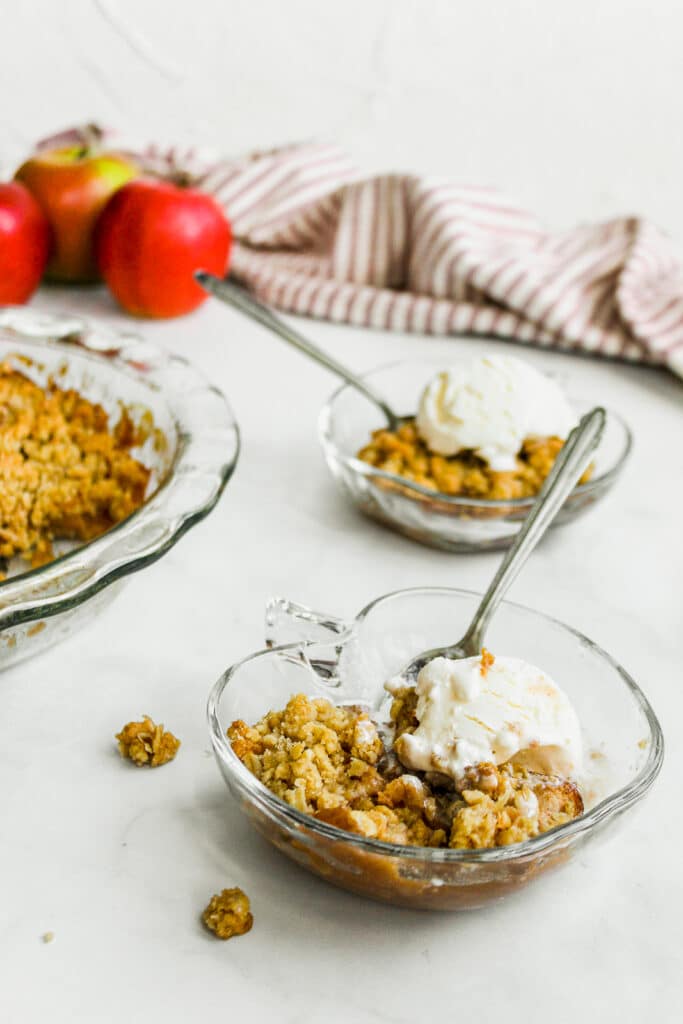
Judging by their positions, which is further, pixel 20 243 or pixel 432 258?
pixel 432 258

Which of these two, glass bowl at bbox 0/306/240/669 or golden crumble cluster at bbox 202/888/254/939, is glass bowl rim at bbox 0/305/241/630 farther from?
golden crumble cluster at bbox 202/888/254/939

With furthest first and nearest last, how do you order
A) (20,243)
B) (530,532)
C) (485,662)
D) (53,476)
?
(20,243), (53,476), (530,532), (485,662)

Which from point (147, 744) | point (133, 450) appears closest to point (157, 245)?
point (133, 450)

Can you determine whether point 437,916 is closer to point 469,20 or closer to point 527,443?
point 527,443

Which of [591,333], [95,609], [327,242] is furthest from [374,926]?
[327,242]

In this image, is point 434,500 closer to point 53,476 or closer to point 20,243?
point 53,476

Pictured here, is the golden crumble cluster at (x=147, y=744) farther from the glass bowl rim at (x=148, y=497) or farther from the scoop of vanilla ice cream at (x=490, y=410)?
the scoop of vanilla ice cream at (x=490, y=410)

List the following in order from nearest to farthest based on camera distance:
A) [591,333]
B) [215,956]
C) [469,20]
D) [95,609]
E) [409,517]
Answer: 1. [215,956]
2. [95,609]
3. [409,517]
4. [591,333]
5. [469,20]
